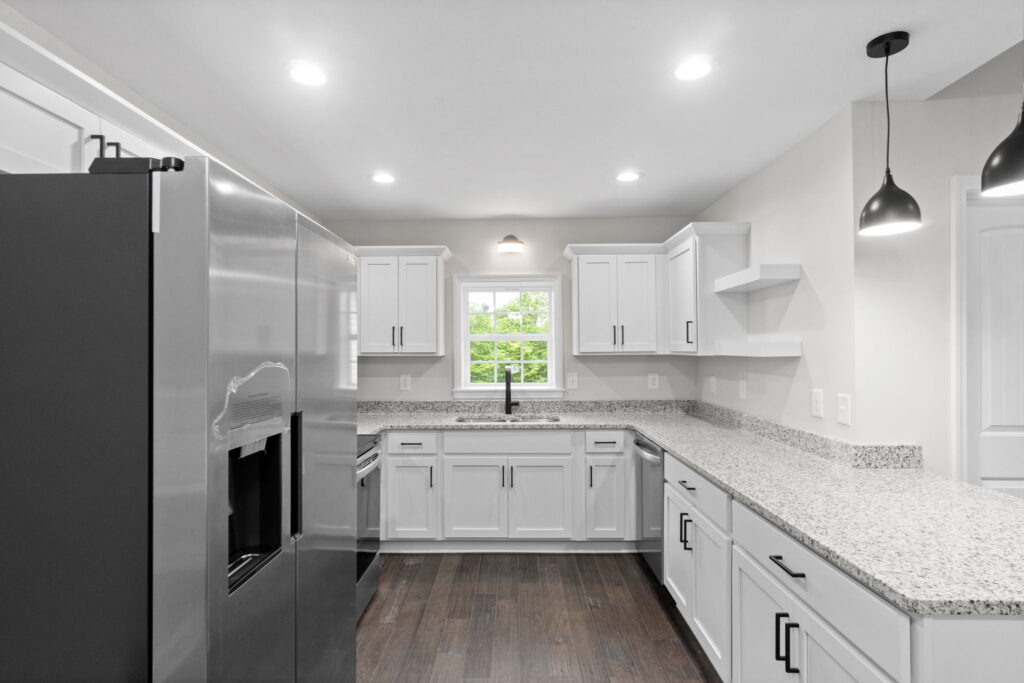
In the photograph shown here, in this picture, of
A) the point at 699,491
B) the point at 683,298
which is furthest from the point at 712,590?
the point at 683,298

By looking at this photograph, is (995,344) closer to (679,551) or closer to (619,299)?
(679,551)

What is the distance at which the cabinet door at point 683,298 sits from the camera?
3.31 m

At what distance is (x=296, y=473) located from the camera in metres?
1.32

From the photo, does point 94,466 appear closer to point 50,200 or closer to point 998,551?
point 50,200

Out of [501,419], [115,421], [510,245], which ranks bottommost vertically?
[501,419]

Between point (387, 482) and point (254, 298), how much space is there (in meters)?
2.62

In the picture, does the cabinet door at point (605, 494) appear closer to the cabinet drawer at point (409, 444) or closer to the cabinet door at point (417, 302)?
the cabinet drawer at point (409, 444)

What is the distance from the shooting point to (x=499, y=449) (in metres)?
3.48

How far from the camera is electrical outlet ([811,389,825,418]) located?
2383 millimetres

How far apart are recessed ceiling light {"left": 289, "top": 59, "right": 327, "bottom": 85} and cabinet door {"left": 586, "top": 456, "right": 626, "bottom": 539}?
2.70m

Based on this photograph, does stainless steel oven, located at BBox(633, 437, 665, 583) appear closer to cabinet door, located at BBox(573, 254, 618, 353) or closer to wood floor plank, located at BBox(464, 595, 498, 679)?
cabinet door, located at BBox(573, 254, 618, 353)

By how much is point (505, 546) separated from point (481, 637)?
3.48 feet

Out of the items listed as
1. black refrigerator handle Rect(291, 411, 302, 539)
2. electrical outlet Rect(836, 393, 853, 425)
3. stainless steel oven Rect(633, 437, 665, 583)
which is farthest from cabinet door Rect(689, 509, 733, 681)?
black refrigerator handle Rect(291, 411, 302, 539)

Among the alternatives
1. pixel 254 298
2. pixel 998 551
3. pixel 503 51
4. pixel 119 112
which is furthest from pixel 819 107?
pixel 119 112
